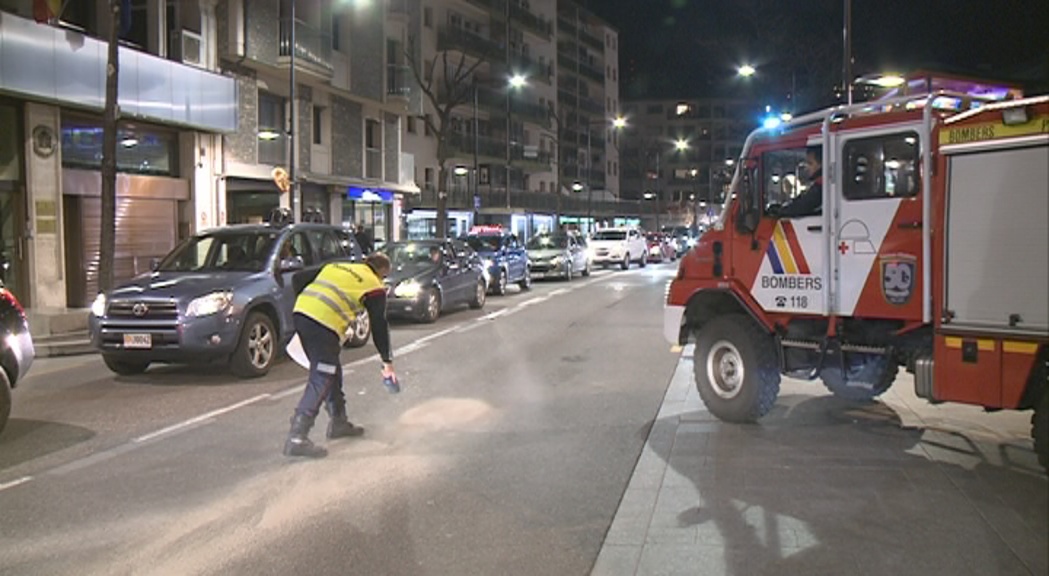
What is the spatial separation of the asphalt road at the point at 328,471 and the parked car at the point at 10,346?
0.43 meters

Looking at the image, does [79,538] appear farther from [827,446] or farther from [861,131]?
[861,131]

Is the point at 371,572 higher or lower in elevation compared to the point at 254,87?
lower

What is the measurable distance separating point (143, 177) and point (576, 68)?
63.5 m

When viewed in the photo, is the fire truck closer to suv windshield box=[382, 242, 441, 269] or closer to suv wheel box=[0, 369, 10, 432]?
suv wheel box=[0, 369, 10, 432]

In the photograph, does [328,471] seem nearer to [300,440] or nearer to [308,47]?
[300,440]

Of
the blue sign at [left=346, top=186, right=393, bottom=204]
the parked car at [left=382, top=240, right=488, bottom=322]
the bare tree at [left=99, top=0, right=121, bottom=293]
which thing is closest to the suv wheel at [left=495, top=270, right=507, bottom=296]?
the parked car at [left=382, top=240, right=488, bottom=322]

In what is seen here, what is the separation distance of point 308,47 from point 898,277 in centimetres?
2391

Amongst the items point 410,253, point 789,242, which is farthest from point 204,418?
point 410,253

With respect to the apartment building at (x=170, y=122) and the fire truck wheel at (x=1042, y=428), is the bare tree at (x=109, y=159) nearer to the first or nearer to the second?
the apartment building at (x=170, y=122)

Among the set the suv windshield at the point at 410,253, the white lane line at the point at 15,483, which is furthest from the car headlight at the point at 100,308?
the suv windshield at the point at 410,253

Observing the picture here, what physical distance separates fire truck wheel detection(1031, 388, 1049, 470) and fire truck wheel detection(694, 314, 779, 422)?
246cm

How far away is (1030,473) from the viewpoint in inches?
246

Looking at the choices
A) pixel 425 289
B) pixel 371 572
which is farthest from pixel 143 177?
pixel 371 572

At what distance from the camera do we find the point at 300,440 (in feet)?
23.0
